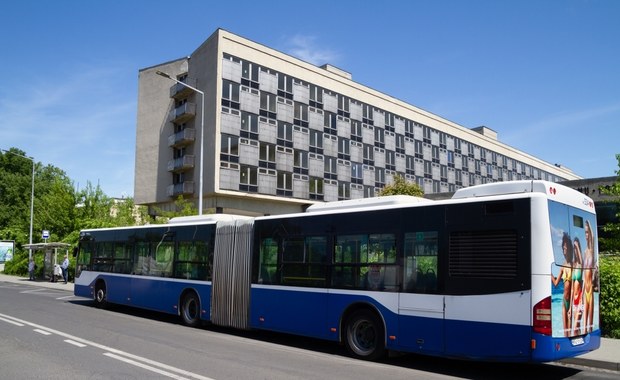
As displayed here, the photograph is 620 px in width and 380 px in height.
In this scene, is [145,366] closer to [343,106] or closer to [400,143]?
[343,106]

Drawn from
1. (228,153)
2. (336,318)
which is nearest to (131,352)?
(336,318)

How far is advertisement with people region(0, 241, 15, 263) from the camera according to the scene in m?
52.1

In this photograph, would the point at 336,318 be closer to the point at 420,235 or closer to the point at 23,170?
the point at 420,235

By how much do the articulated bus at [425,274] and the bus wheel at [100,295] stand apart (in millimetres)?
6689

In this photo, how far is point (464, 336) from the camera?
28.8 feet

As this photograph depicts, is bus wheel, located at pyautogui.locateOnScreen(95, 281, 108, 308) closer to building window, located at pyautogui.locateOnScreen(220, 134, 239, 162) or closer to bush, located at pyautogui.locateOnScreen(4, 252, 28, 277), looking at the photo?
building window, located at pyautogui.locateOnScreen(220, 134, 239, 162)

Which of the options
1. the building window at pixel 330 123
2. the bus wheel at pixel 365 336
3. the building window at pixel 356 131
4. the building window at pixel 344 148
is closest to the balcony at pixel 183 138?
the building window at pixel 330 123

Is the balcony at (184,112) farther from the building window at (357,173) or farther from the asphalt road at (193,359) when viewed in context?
the asphalt road at (193,359)

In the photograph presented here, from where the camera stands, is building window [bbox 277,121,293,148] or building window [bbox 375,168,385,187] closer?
building window [bbox 277,121,293,148]

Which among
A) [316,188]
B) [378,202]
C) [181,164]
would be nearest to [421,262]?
[378,202]

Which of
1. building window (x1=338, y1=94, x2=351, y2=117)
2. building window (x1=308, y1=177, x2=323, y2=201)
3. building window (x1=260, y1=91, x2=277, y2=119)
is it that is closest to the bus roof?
building window (x1=260, y1=91, x2=277, y2=119)

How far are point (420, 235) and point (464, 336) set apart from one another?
75.5 inches

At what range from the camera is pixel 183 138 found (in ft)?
163

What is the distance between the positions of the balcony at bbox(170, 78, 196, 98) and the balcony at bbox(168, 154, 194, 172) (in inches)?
240
